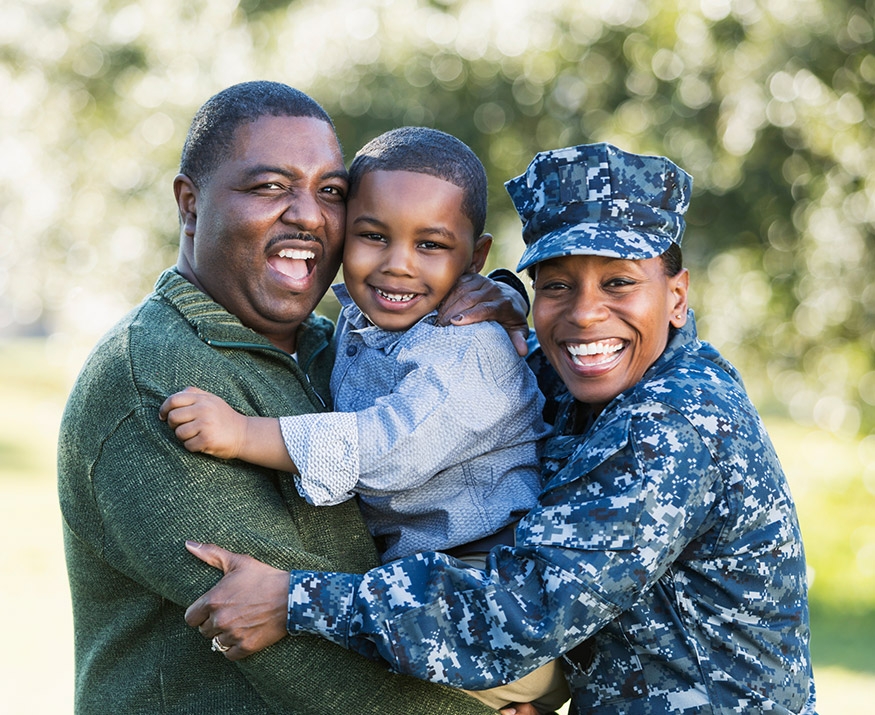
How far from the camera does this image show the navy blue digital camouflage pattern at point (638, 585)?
2.50m

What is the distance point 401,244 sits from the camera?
3248 millimetres

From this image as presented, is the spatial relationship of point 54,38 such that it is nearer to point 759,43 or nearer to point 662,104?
point 662,104

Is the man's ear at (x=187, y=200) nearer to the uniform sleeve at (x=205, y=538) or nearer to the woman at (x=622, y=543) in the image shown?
the uniform sleeve at (x=205, y=538)

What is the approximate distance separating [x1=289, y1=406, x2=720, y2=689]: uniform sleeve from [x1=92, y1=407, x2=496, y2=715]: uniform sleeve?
0.10 metres

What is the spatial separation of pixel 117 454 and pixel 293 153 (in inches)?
40.6

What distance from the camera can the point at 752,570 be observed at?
8.79ft

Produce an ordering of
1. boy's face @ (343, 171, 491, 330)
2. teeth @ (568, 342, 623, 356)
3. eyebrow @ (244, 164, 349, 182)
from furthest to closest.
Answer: boy's face @ (343, 171, 491, 330) → eyebrow @ (244, 164, 349, 182) → teeth @ (568, 342, 623, 356)

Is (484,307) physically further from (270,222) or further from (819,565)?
(819,565)

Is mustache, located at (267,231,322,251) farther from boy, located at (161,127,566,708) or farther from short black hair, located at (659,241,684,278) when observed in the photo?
short black hair, located at (659,241,684,278)

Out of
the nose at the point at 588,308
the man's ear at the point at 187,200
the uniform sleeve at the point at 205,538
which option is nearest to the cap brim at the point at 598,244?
the nose at the point at 588,308

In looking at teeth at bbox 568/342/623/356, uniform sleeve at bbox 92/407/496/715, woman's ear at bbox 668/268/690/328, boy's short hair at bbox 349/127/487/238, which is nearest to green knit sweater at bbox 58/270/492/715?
uniform sleeve at bbox 92/407/496/715

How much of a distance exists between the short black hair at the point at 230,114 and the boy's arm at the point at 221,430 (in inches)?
33.0

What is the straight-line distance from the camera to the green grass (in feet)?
32.3

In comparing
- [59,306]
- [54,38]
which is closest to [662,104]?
[54,38]
